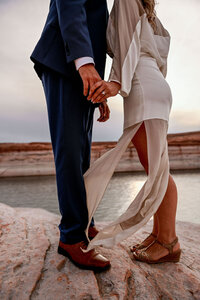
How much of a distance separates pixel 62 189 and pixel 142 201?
0.84 feet

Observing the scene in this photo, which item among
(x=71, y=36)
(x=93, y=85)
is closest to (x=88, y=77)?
(x=93, y=85)

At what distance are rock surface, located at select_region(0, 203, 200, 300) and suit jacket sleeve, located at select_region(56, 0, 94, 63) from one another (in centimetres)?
61

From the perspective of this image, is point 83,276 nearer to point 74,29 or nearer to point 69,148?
point 69,148

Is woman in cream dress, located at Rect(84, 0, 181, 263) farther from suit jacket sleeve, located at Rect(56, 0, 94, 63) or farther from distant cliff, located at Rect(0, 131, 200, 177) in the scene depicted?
distant cliff, located at Rect(0, 131, 200, 177)

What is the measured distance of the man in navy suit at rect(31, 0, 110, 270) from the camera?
0.63 metres

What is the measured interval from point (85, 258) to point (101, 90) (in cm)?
50

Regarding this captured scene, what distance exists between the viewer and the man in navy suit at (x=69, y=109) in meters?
0.63

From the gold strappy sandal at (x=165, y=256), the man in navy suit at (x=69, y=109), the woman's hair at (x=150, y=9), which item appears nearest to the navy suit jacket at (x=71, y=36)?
the man in navy suit at (x=69, y=109)

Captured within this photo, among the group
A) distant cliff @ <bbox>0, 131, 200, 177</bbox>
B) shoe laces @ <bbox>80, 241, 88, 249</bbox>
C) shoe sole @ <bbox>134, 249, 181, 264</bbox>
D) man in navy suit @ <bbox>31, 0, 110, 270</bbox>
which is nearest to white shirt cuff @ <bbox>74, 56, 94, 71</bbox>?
man in navy suit @ <bbox>31, 0, 110, 270</bbox>

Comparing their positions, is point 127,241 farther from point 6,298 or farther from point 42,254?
point 6,298

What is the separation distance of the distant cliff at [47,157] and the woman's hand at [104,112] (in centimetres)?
593

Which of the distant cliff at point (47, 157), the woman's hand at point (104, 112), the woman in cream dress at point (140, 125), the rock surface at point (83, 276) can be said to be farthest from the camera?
the distant cliff at point (47, 157)

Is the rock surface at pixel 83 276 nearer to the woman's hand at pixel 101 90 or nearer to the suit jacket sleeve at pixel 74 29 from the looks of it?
the woman's hand at pixel 101 90

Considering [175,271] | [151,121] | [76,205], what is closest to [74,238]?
[76,205]
